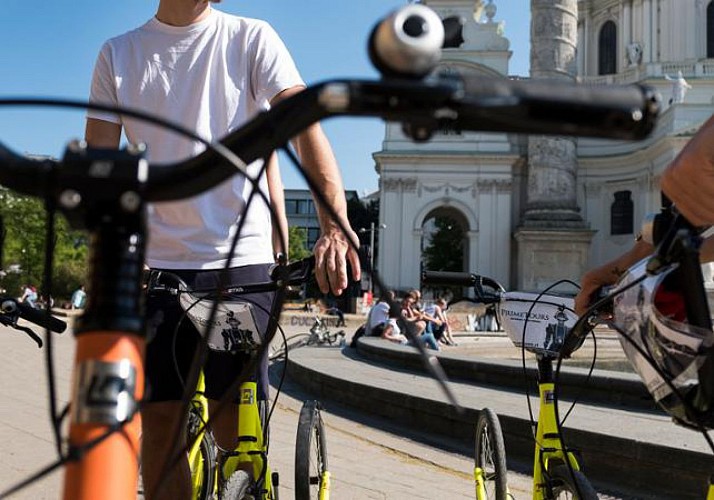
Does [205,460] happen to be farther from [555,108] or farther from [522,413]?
[522,413]

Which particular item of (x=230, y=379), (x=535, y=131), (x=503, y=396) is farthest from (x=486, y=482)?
(x=503, y=396)

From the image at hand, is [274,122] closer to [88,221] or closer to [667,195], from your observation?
[88,221]

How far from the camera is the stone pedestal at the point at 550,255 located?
1359 inches

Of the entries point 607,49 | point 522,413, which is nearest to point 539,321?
point 522,413

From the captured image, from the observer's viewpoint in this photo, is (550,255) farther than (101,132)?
Yes

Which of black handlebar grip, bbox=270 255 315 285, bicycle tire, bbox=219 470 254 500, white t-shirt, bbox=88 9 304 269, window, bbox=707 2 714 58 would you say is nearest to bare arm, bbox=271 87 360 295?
black handlebar grip, bbox=270 255 315 285

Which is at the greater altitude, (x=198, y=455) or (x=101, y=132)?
(x=101, y=132)

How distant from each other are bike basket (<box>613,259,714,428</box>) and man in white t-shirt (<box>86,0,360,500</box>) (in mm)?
1102

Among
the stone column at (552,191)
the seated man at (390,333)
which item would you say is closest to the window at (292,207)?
the stone column at (552,191)

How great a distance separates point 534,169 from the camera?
121ft

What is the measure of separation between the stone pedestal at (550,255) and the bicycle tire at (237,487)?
3330 centimetres

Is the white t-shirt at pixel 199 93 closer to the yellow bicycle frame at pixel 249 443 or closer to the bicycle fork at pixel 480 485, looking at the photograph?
the yellow bicycle frame at pixel 249 443

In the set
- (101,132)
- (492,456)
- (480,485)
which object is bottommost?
(480,485)

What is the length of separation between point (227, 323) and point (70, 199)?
1528mm
